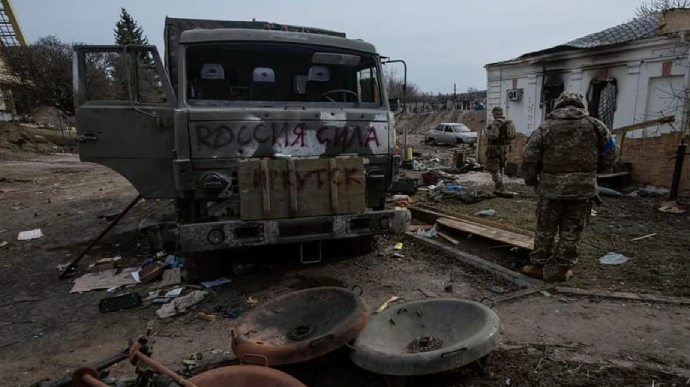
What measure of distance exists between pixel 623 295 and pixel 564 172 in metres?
1.19

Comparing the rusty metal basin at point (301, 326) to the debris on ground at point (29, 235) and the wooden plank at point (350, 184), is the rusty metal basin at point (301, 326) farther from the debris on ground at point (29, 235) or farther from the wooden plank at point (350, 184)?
the debris on ground at point (29, 235)

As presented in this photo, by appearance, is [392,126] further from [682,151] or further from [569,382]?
[682,151]

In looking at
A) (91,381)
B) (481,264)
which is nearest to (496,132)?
(481,264)

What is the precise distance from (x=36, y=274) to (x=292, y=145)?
3567 mm

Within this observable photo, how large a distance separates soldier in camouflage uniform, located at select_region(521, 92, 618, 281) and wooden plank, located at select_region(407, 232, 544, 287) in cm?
19

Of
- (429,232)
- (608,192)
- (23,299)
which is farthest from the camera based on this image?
(608,192)

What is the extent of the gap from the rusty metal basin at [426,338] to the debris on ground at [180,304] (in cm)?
185

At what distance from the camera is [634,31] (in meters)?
13.5

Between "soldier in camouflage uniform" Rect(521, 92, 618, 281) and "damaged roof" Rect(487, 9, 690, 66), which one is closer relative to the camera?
"soldier in camouflage uniform" Rect(521, 92, 618, 281)

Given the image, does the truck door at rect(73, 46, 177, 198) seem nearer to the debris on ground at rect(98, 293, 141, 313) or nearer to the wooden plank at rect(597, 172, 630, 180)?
the debris on ground at rect(98, 293, 141, 313)

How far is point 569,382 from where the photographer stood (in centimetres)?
264

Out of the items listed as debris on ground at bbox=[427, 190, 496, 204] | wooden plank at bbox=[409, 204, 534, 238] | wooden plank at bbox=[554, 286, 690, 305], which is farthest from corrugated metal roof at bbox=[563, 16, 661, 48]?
wooden plank at bbox=[554, 286, 690, 305]

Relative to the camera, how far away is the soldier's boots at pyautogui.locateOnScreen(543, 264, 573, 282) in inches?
170

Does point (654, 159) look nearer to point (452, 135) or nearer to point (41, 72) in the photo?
point (452, 135)
